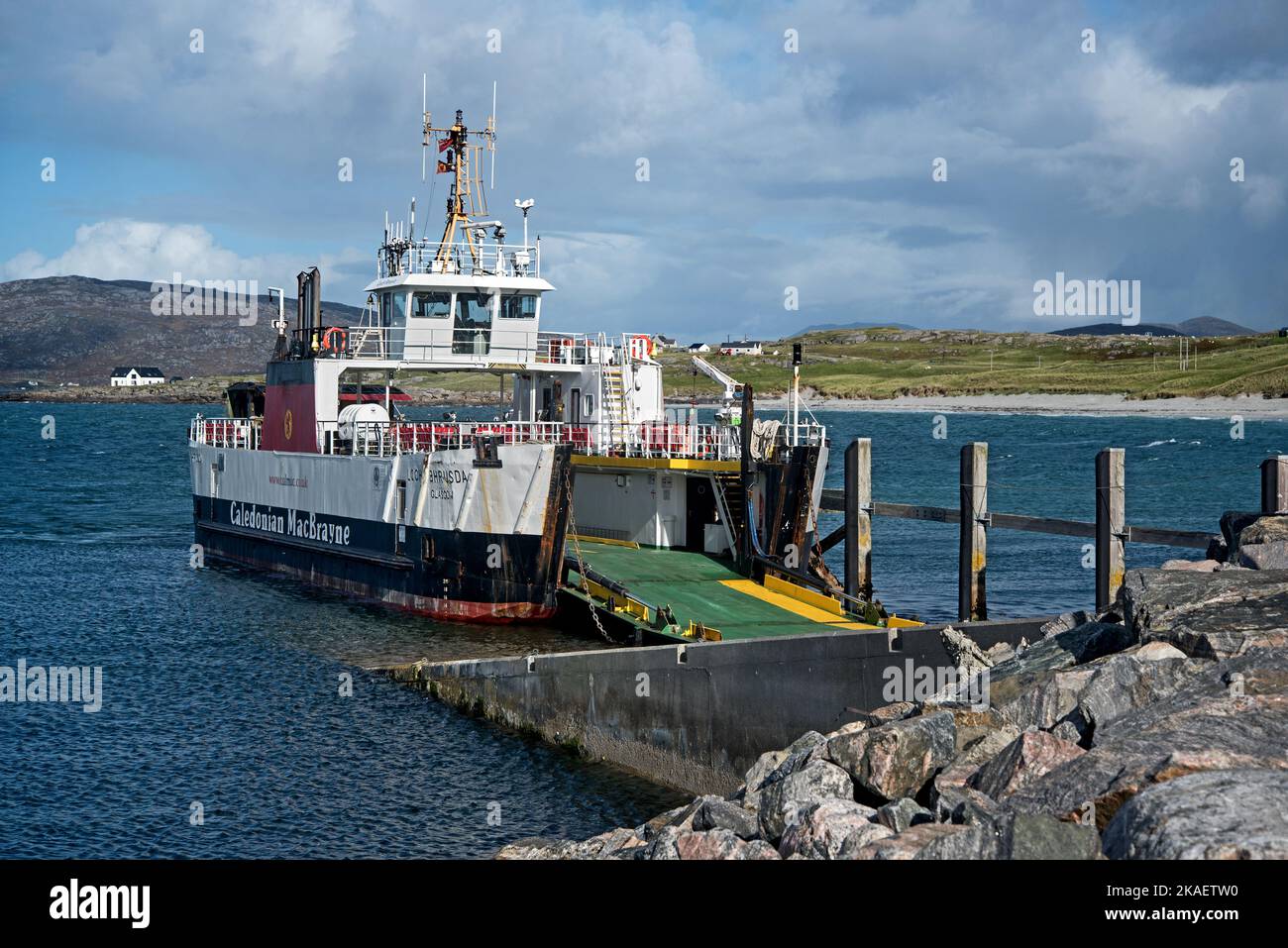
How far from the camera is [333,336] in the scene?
29891mm

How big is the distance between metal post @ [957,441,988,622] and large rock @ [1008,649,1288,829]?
1038 cm

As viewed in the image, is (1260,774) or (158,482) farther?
(158,482)

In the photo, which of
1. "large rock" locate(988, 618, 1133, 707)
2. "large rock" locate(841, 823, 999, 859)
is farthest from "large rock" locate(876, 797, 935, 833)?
"large rock" locate(988, 618, 1133, 707)

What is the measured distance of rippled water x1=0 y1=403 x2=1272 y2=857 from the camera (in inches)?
566

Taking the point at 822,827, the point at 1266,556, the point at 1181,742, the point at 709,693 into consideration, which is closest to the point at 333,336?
the point at 709,693

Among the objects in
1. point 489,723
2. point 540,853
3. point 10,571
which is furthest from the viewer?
point 10,571

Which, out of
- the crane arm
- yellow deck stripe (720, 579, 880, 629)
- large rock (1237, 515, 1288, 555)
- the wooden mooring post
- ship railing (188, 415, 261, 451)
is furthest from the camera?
ship railing (188, 415, 261, 451)

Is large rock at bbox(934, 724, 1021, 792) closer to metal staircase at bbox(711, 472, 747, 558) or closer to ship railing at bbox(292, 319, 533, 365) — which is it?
metal staircase at bbox(711, 472, 747, 558)

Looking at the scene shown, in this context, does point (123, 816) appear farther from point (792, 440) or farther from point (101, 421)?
point (101, 421)

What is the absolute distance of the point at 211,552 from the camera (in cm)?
3606

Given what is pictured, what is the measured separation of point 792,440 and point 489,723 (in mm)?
8621

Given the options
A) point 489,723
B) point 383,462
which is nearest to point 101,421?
point 383,462
